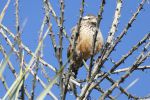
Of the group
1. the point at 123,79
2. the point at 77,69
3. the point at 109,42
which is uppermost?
the point at 77,69

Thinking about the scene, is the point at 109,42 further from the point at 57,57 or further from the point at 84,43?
the point at 84,43

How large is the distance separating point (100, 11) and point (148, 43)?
0.56 metres

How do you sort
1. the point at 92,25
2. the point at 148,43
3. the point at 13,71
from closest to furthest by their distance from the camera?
the point at 13,71
the point at 148,43
the point at 92,25

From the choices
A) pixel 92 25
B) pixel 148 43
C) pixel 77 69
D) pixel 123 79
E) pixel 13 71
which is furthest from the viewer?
pixel 92 25

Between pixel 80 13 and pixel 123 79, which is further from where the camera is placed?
pixel 80 13

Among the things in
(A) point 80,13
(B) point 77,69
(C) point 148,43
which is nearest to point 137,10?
(C) point 148,43

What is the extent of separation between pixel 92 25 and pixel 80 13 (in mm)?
4900

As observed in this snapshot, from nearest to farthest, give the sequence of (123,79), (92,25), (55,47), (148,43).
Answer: (123,79) → (55,47) → (148,43) → (92,25)

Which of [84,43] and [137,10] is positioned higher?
[84,43]

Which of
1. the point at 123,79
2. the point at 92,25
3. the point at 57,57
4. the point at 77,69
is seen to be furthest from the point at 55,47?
the point at 92,25

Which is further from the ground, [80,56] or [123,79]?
[80,56]

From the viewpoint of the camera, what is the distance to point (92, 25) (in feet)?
24.1

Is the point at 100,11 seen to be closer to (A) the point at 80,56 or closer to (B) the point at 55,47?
(B) the point at 55,47

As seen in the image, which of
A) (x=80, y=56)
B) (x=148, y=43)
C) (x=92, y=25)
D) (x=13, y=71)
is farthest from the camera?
(x=92, y=25)
